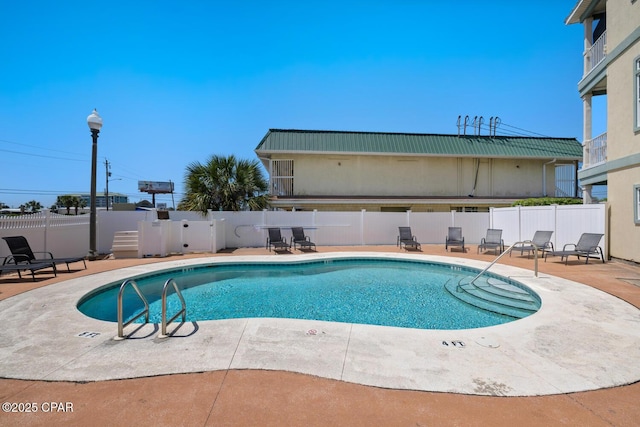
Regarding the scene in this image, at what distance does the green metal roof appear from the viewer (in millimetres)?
20688

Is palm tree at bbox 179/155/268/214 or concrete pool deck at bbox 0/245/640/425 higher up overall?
palm tree at bbox 179/155/268/214

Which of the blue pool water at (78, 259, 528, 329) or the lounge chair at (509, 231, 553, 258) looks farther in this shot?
the lounge chair at (509, 231, 553, 258)

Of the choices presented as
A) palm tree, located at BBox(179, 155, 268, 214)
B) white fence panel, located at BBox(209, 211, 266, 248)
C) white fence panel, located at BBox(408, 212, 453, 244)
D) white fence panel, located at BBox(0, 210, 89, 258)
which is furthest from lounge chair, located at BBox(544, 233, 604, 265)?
white fence panel, located at BBox(0, 210, 89, 258)

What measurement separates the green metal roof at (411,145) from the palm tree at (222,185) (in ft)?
14.8

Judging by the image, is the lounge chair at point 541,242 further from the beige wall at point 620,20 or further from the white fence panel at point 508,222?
the beige wall at point 620,20

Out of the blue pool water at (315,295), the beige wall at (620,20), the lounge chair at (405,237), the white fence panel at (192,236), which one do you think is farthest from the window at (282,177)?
the beige wall at (620,20)

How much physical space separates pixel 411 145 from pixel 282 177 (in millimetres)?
9072

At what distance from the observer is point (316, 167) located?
21.1m

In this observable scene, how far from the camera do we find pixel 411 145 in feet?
70.7

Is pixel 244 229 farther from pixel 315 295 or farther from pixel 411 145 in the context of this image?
pixel 411 145

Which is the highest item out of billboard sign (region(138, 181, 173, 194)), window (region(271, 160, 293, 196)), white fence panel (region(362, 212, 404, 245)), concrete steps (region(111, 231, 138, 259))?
billboard sign (region(138, 181, 173, 194))

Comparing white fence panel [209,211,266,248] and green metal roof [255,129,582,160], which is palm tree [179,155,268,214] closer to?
white fence panel [209,211,266,248]

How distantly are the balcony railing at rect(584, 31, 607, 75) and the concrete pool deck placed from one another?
11795 mm

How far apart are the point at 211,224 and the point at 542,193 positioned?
22181 millimetres
